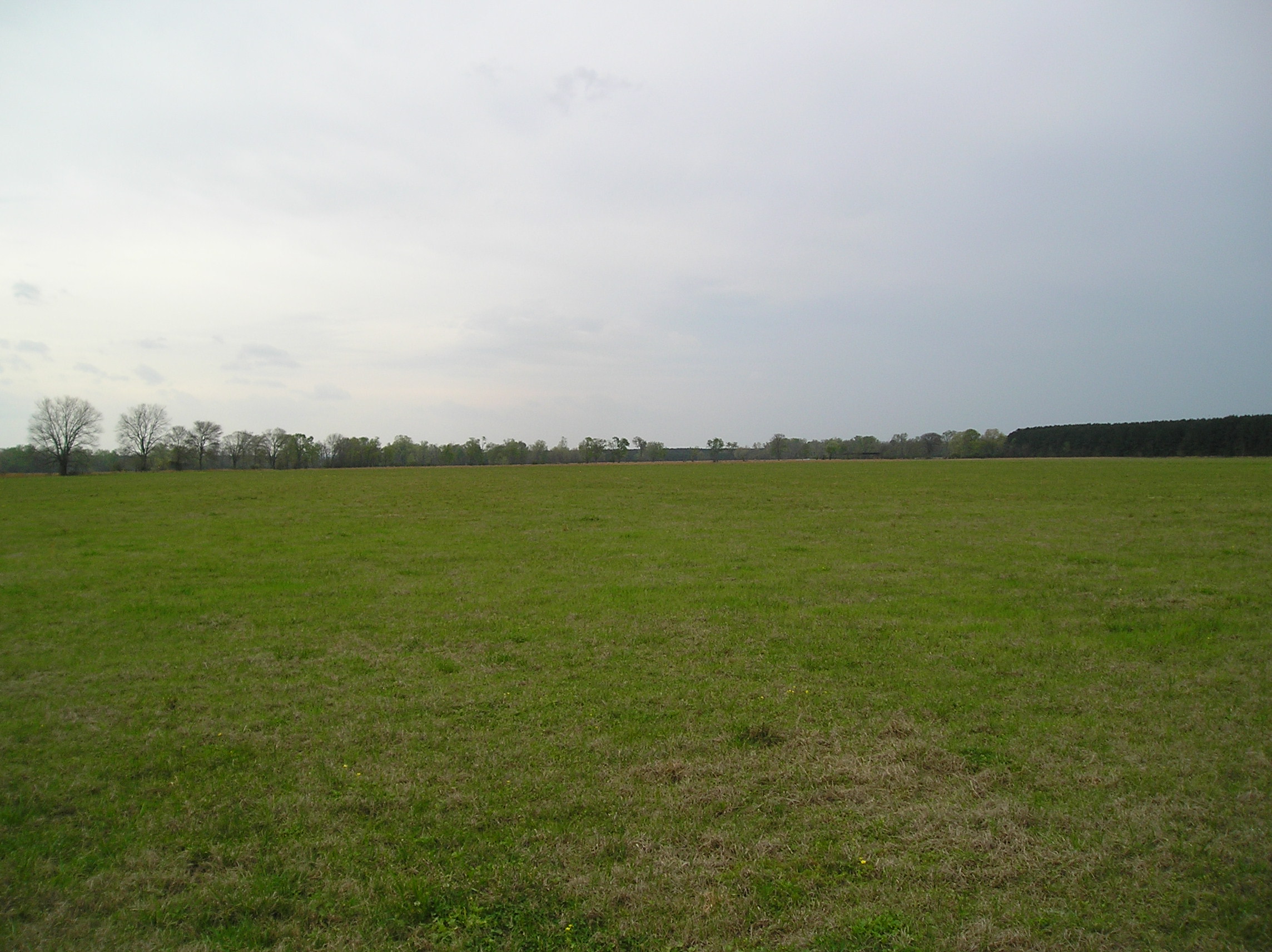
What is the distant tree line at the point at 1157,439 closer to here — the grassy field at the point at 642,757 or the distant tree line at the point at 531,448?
the distant tree line at the point at 531,448

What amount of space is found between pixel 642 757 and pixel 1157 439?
15969 centimetres

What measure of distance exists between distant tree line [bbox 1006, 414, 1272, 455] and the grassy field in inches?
5105

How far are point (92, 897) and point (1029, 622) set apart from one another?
12651mm

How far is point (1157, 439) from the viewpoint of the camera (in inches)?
5089

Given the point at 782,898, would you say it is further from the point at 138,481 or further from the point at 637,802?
the point at 138,481

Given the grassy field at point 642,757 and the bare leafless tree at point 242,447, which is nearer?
the grassy field at point 642,757

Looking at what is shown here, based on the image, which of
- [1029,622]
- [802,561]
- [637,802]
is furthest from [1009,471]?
[637,802]

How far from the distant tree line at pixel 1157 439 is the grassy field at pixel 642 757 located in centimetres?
12967

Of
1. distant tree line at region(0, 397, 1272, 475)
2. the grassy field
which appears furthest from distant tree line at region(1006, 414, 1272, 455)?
the grassy field

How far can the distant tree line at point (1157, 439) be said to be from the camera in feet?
365

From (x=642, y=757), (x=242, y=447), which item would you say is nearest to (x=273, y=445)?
(x=242, y=447)

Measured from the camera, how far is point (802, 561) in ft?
58.2

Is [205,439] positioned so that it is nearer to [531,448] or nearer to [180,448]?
[180,448]

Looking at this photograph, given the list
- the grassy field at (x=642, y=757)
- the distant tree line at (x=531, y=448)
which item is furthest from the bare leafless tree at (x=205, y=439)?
the grassy field at (x=642, y=757)
